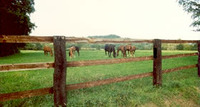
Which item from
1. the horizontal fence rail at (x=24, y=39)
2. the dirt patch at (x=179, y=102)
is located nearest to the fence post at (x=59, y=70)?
the horizontal fence rail at (x=24, y=39)

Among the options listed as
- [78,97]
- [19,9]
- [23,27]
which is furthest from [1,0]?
[78,97]

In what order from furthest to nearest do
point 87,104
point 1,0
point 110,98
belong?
point 1,0, point 110,98, point 87,104

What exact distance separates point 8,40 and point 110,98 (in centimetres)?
287

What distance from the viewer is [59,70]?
13.8 ft

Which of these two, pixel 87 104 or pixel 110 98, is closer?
pixel 87 104

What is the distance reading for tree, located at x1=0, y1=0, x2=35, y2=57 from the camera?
2302cm

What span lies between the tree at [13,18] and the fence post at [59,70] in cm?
2161

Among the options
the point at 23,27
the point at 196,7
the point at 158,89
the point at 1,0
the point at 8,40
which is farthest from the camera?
the point at 23,27

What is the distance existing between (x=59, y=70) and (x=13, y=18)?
22841 mm

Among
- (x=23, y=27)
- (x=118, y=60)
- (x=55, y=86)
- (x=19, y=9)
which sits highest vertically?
(x=19, y=9)

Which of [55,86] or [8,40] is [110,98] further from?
[8,40]

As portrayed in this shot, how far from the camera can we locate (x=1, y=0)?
22.7 meters

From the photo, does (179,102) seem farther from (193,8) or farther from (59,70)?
(193,8)

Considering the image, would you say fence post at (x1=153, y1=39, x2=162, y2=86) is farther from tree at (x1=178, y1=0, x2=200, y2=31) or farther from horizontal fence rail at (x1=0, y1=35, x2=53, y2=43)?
tree at (x1=178, y1=0, x2=200, y2=31)
